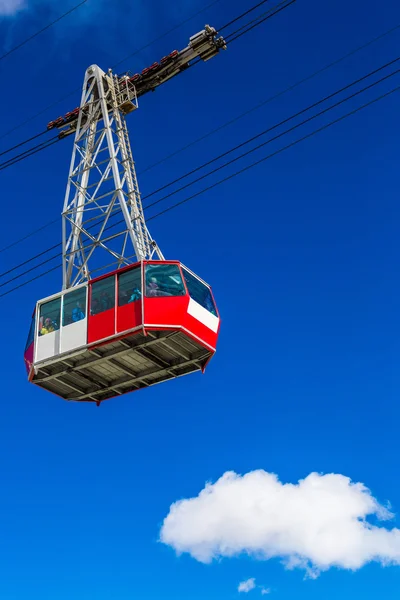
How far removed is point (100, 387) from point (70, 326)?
105 inches

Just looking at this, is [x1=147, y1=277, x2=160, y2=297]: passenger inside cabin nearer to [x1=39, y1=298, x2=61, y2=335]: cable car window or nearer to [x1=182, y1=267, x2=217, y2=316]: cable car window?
[x1=182, y1=267, x2=217, y2=316]: cable car window

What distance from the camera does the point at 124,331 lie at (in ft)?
86.9

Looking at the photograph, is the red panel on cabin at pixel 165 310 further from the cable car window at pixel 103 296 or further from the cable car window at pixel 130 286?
the cable car window at pixel 103 296

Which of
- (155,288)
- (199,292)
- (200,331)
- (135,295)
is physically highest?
(199,292)

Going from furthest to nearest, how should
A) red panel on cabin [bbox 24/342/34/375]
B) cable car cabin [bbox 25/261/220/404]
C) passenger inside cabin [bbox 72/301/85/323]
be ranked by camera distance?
red panel on cabin [bbox 24/342/34/375] → passenger inside cabin [bbox 72/301/85/323] → cable car cabin [bbox 25/261/220/404]

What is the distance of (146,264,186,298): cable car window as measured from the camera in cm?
2691

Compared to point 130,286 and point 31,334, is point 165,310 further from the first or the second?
point 31,334

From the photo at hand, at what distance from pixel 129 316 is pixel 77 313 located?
7.38ft

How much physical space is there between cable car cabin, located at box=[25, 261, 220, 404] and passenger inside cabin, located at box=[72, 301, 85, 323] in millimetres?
35

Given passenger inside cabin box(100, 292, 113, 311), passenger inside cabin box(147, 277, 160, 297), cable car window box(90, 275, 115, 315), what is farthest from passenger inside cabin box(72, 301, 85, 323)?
passenger inside cabin box(147, 277, 160, 297)

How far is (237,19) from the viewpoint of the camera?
30.8 m

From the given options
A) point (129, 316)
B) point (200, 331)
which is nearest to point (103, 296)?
point (129, 316)

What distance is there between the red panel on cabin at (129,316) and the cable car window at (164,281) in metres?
0.55

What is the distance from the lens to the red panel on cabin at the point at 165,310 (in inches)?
1038
